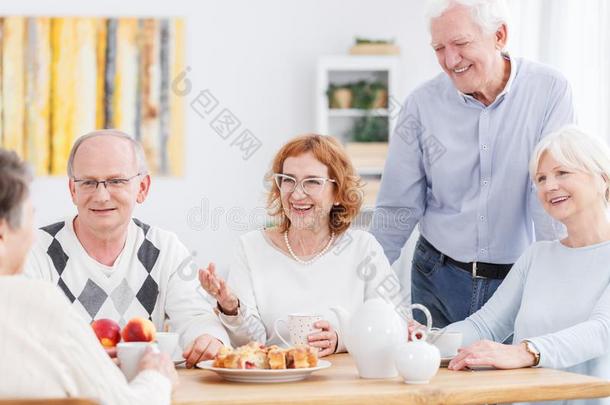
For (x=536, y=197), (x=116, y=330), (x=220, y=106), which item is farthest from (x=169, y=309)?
(x=220, y=106)

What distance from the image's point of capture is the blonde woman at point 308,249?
2.63 meters

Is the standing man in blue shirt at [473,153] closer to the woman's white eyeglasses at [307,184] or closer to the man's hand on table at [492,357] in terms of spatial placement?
the woman's white eyeglasses at [307,184]

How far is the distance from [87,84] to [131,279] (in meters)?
3.43

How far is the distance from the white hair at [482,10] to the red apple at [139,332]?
132 cm

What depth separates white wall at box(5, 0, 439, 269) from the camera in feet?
18.9

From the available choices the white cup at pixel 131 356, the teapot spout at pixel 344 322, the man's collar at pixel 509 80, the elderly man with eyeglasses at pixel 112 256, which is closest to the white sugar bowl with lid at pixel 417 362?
the teapot spout at pixel 344 322

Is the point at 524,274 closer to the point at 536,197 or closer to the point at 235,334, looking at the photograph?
the point at 536,197

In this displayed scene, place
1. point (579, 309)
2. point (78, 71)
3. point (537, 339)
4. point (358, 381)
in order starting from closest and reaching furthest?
point (358, 381), point (537, 339), point (579, 309), point (78, 71)

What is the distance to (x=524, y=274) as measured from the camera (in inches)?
102

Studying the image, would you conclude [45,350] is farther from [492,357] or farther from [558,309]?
[558,309]

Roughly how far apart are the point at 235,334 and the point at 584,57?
7.59 ft

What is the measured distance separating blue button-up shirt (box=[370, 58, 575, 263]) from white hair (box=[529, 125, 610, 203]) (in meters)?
0.28

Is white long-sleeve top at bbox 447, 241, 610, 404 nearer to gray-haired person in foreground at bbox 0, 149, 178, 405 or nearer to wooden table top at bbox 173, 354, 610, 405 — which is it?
wooden table top at bbox 173, 354, 610, 405

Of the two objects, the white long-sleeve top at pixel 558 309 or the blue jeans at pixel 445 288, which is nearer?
the white long-sleeve top at pixel 558 309
